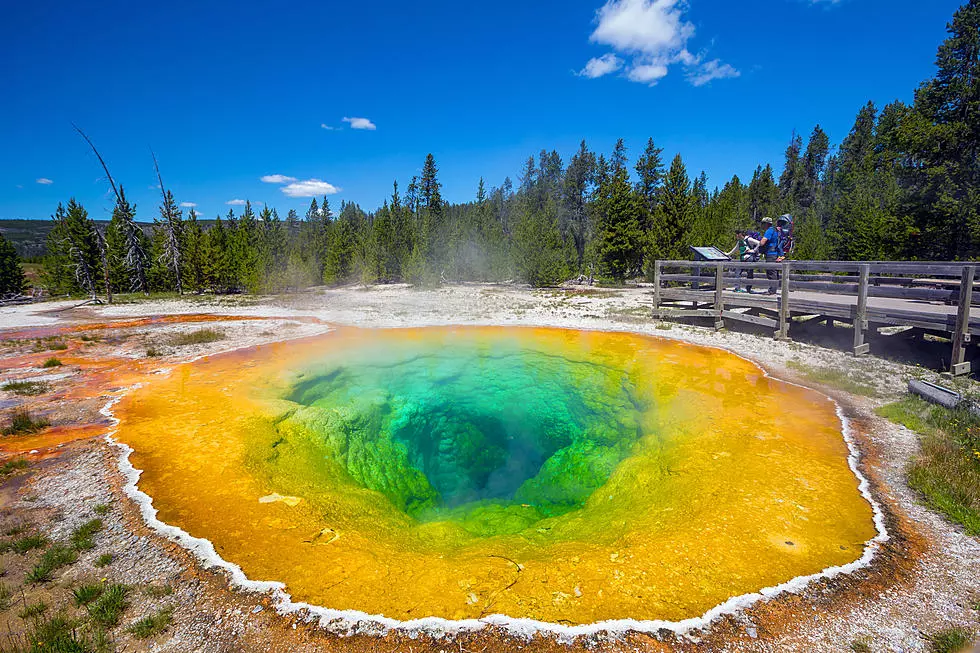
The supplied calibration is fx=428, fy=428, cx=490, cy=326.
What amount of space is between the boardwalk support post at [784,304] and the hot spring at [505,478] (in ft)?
7.50

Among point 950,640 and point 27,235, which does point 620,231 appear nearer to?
point 950,640

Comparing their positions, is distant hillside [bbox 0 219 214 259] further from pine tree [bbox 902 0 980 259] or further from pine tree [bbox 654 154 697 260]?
pine tree [bbox 902 0 980 259]

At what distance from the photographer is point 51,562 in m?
3.73

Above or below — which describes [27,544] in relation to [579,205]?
below

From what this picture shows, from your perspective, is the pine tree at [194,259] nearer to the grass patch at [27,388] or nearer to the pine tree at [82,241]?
the pine tree at [82,241]

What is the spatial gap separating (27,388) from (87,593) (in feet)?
27.0

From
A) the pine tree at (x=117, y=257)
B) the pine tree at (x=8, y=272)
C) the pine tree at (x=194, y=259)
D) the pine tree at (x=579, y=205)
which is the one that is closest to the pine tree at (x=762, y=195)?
the pine tree at (x=579, y=205)

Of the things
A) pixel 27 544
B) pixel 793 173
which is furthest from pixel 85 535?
pixel 793 173

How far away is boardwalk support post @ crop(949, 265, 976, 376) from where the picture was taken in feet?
24.6

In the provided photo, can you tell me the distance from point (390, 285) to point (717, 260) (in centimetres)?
3006

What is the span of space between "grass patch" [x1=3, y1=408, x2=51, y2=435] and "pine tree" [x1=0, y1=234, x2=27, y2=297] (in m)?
47.5

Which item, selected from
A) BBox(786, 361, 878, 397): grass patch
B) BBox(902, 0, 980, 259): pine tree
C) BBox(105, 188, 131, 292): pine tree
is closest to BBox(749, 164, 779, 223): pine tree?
BBox(902, 0, 980, 259): pine tree

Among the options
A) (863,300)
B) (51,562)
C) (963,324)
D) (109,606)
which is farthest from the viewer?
(863,300)

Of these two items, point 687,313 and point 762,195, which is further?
point 762,195
